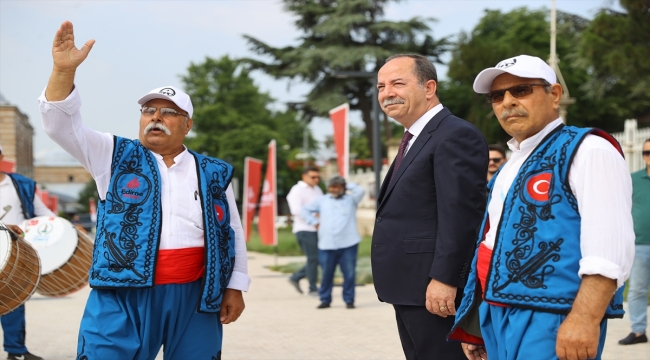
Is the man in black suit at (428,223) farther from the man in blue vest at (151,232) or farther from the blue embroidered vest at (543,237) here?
the man in blue vest at (151,232)

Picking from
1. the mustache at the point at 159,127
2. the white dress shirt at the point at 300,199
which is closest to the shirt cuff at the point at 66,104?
the mustache at the point at 159,127

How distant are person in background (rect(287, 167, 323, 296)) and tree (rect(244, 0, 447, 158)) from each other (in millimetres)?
22705

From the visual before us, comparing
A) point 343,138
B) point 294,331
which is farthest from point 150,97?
point 343,138

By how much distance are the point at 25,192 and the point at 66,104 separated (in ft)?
14.2

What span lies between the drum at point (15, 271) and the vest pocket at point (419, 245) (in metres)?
2.75

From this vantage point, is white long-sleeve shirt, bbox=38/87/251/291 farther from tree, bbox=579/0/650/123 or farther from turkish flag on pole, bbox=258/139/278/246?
tree, bbox=579/0/650/123

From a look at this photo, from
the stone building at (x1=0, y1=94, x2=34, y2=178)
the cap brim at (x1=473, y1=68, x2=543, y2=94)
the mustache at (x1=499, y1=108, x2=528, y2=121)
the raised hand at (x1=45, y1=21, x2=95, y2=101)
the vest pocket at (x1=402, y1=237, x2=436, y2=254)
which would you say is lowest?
the vest pocket at (x1=402, y1=237, x2=436, y2=254)

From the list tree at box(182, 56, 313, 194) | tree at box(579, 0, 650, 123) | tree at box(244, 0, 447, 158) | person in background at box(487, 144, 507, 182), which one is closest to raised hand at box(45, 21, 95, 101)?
person in background at box(487, 144, 507, 182)

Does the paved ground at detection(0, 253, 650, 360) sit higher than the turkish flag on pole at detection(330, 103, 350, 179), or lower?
lower

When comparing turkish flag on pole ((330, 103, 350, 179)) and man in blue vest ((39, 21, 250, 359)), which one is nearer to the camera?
man in blue vest ((39, 21, 250, 359))

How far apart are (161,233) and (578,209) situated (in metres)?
2.09

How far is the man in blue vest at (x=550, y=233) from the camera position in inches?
115

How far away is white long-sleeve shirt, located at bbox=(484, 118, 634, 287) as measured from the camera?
291cm

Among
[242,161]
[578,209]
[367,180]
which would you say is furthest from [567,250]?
[242,161]
